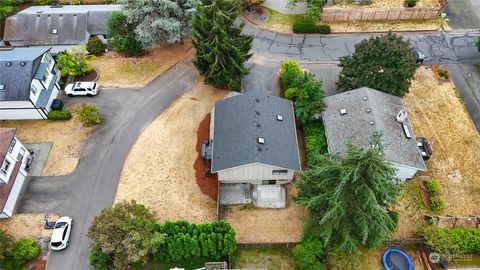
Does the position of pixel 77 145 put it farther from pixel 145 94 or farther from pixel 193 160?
pixel 193 160

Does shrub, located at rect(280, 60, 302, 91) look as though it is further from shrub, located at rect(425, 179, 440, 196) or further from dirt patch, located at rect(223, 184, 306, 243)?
shrub, located at rect(425, 179, 440, 196)

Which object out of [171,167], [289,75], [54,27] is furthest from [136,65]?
[289,75]

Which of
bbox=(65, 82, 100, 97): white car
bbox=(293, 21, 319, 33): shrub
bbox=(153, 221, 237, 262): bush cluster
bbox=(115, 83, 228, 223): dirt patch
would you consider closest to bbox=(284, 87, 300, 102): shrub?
bbox=(115, 83, 228, 223): dirt patch

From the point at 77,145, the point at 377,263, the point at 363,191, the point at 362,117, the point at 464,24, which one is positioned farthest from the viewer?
the point at 464,24

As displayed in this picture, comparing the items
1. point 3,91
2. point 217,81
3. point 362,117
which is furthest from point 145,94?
point 362,117

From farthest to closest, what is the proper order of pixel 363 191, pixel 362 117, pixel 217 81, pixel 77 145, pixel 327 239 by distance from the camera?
pixel 217 81 → pixel 77 145 → pixel 362 117 → pixel 327 239 → pixel 363 191

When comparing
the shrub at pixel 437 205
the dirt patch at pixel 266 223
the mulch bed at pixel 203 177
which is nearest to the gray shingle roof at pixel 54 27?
the mulch bed at pixel 203 177
